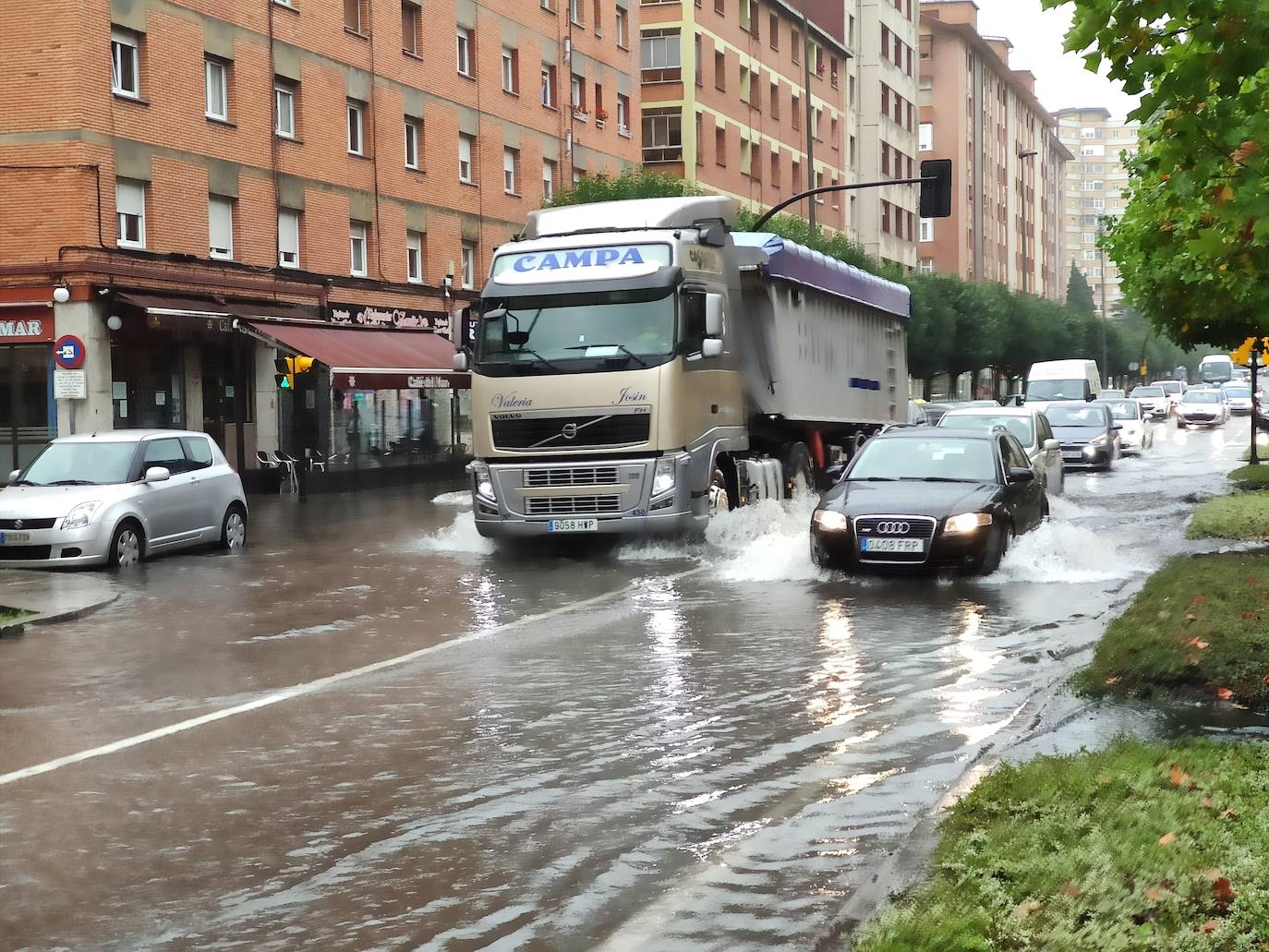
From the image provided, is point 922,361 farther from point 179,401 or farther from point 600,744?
point 600,744

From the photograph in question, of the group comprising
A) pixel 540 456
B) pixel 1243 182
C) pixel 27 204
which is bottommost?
pixel 540 456

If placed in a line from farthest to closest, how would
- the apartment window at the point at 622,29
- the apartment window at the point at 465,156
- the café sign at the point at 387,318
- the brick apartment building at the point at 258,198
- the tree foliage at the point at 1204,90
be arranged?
1. the apartment window at the point at 622,29
2. the apartment window at the point at 465,156
3. the café sign at the point at 387,318
4. the brick apartment building at the point at 258,198
5. the tree foliage at the point at 1204,90

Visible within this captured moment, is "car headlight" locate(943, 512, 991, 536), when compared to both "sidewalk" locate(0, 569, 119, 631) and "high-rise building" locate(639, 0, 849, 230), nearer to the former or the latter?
"sidewalk" locate(0, 569, 119, 631)

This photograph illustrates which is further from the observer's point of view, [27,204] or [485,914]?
[27,204]

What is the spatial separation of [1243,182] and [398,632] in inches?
269

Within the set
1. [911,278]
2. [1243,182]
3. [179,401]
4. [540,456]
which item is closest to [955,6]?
[911,278]

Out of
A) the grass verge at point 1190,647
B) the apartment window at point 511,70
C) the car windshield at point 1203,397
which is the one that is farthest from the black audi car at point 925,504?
the car windshield at point 1203,397

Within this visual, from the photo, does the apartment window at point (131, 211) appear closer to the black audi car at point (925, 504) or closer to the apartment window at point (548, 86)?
the black audi car at point (925, 504)

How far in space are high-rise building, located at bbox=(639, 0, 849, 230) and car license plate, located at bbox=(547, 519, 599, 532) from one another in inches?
1370

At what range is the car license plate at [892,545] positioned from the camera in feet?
48.6

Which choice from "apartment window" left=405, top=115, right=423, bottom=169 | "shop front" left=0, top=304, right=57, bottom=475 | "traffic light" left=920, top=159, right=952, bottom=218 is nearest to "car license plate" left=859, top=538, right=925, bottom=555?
"traffic light" left=920, top=159, right=952, bottom=218

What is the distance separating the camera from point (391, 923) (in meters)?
5.23

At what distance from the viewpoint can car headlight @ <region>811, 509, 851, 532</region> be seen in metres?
15.1

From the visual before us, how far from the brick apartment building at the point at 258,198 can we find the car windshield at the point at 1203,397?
34691mm
